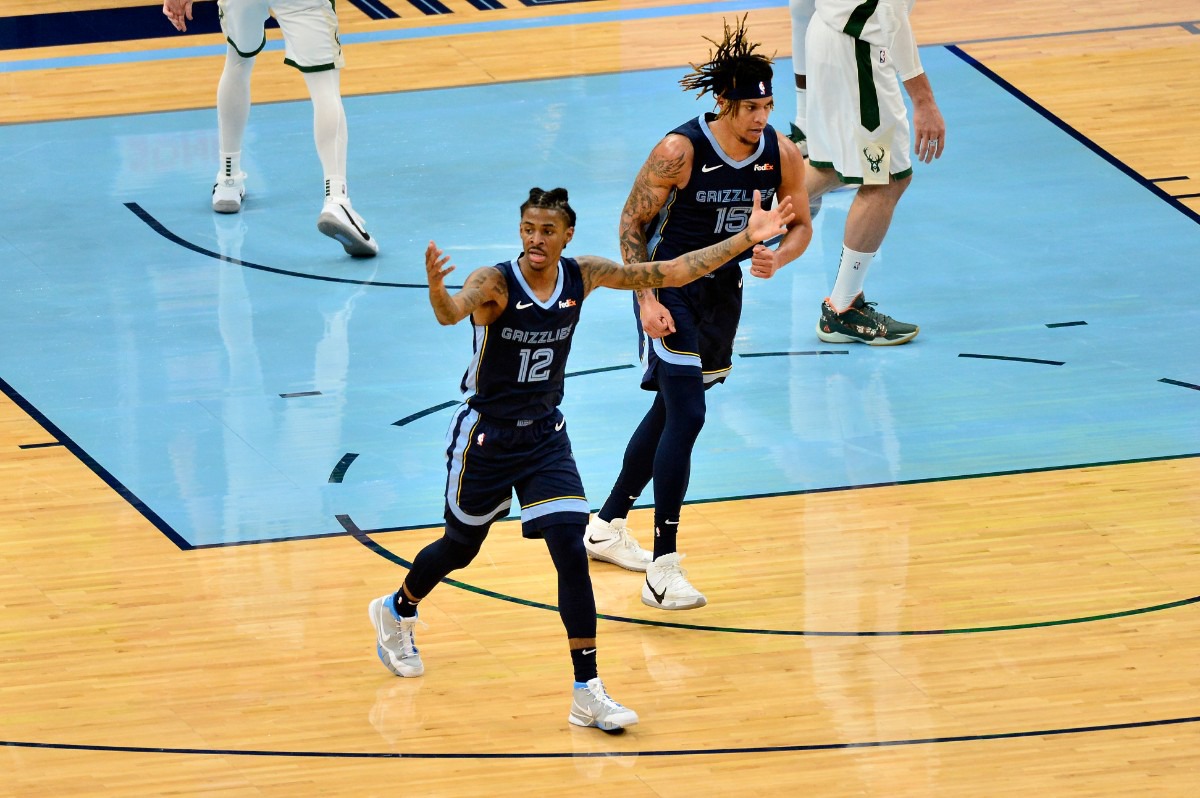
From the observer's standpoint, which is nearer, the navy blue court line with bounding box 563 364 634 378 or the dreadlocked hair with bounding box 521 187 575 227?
the dreadlocked hair with bounding box 521 187 575 227

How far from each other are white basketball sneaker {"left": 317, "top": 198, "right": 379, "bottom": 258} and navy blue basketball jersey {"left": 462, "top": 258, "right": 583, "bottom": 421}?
4.22 m

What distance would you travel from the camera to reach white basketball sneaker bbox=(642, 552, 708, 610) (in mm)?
6820

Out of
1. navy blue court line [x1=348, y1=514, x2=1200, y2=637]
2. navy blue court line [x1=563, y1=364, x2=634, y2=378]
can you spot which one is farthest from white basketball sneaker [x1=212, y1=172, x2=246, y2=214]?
navy blue court line [x1=348, y1=514, x2=1200, y2=637]

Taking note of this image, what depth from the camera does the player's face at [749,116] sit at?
6.89 m

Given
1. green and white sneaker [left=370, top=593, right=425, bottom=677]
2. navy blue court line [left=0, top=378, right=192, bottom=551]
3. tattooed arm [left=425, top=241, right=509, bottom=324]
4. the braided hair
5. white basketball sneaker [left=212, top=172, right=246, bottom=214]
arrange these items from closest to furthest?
1. tattooed arm [left=425, top=241, right=509, bottom=324]
2. green and white sneaker [left=370, top=593, right=425, bottom=677]
3. the braided hair
4. navy blue court line [left=0, top=378, right=192, bottom=551]
5. white basketball sneaker [left=212, top=172, right=246, bottom=214]

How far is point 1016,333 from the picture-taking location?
9.37 meters

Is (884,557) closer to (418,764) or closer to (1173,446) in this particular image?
(1173,446)

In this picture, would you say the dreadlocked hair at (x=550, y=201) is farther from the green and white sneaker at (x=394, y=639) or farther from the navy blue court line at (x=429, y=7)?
the navy blue court line at (x=429, y=7)

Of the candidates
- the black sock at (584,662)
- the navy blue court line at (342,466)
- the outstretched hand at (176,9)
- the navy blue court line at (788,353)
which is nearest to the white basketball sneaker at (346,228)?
the outstretched hand at (176,9)

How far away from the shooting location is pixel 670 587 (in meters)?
6.84

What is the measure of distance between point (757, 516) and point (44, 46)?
7988 mm

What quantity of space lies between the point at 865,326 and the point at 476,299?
3.83 m

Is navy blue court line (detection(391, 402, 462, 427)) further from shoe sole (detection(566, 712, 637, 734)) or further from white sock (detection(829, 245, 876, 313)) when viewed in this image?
shoe sole (detection(566, 712, 637, 734))

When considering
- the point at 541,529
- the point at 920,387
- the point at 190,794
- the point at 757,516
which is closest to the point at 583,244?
the point at 920,387
